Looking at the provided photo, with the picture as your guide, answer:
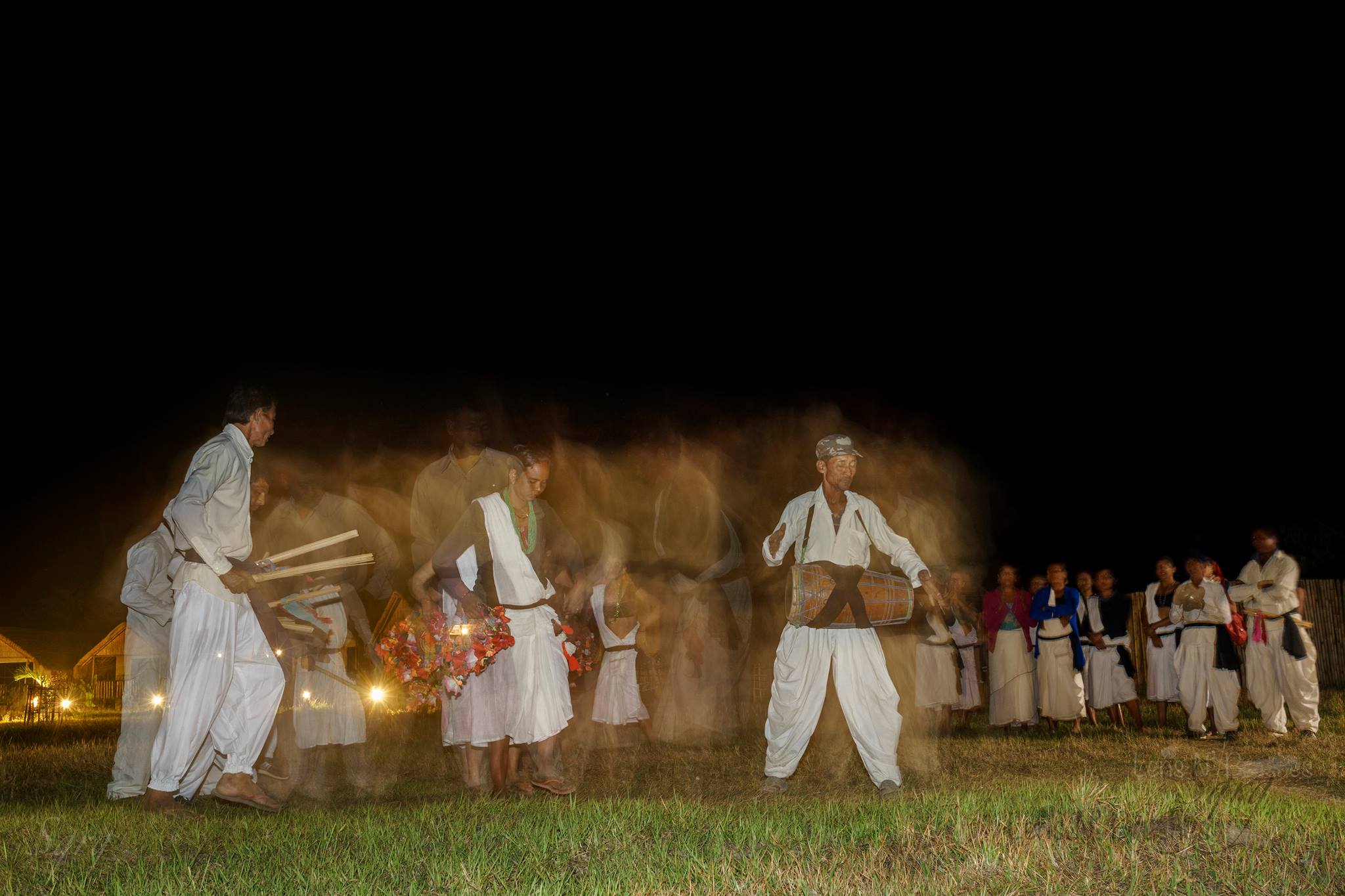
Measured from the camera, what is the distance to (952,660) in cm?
1362

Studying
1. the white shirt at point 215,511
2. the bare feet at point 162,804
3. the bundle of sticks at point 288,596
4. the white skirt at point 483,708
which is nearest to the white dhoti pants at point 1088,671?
the white skirt at point 483,708

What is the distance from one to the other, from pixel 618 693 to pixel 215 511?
6.45 metres

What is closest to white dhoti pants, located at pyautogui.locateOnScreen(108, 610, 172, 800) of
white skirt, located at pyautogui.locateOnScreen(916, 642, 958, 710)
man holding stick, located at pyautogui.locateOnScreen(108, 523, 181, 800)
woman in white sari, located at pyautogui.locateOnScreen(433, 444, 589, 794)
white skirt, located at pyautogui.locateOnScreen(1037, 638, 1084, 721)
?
man holding stick, located at pyautogui.locateOnScreen(108, 523, 181, 800)

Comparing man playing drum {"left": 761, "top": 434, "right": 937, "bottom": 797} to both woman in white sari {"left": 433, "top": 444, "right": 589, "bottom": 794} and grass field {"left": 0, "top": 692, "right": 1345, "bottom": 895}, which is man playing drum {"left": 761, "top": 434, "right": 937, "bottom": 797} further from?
woman in white sari {"left": 433, "top": 444, "right": 589, "bottom": 794}

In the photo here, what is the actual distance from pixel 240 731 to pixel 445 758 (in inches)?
139

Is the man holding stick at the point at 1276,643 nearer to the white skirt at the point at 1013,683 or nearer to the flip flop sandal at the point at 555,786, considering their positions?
the white skirt at the point at 1013,683

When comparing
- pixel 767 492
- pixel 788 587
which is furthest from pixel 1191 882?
pixel 767 492

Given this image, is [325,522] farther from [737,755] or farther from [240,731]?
[737,755]

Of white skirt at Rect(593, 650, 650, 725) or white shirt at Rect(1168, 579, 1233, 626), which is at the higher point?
white shirt at Rect(1168, 579, 1233, 626)

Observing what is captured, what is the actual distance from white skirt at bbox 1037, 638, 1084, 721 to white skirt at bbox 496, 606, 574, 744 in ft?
25.8

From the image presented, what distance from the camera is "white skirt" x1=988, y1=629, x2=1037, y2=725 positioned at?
13492mm

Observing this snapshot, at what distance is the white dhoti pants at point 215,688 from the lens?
629 centimetres

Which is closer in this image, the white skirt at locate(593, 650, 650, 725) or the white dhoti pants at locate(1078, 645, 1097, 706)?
the white skirt at locate(593, 650, 650, 725)

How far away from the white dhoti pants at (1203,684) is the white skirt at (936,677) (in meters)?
2.47
